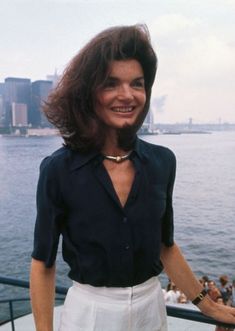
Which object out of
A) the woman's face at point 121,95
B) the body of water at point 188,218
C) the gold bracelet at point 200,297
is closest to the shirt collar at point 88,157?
the woman's face at point 121,95

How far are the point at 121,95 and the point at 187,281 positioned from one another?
2.80ft

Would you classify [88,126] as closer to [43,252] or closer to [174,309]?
[43,252]

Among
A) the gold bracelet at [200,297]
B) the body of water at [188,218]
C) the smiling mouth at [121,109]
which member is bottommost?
the body of water at [188,218]

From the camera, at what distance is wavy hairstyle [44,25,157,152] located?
5.00ft

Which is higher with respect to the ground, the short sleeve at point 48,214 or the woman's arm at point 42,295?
the short sleeve at point 48,214

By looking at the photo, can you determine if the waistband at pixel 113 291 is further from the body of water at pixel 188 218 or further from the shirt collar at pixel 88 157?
the body of water at pixel 188 218

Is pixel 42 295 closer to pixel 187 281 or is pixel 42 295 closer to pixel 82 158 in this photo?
pixel 82 158

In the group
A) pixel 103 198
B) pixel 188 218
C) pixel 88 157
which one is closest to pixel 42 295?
pixel 103 198

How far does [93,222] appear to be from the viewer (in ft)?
5.03

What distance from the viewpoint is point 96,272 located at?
1.54 m

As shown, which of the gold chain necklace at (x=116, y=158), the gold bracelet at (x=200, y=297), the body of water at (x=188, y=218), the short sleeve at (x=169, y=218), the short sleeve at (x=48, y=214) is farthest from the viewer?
the body of water at (x=188, y=218)

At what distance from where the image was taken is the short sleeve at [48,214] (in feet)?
4.99

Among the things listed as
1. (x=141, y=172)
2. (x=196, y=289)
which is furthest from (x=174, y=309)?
(x=141, y=172)

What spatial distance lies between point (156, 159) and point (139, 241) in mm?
336
